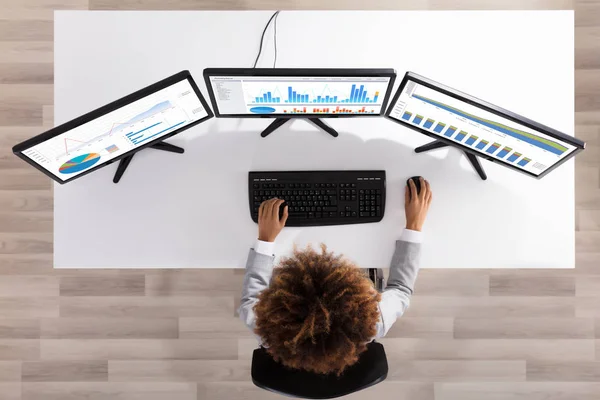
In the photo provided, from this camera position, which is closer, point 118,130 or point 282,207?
point 118,130

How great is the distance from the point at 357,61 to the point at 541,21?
666 millimetres

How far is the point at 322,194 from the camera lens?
146 cm

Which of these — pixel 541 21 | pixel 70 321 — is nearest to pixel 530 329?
pixel 541 21

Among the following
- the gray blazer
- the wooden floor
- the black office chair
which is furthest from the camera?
the wooden floor

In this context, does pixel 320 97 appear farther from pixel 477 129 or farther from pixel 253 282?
pixel 253 282

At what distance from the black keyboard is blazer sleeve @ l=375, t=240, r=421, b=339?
15cm

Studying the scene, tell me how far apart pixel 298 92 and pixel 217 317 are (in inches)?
53.3

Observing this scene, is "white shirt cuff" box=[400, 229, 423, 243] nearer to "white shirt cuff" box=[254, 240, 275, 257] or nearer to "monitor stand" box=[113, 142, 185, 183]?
"white shirt cuff" box=[254, 240, 275, 257]

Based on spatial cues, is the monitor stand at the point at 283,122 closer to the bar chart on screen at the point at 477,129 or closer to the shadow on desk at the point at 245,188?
the shadow on desk at the point at 245,188

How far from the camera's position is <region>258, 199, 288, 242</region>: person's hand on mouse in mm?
1426

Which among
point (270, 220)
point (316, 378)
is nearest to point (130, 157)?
point (270, 220)

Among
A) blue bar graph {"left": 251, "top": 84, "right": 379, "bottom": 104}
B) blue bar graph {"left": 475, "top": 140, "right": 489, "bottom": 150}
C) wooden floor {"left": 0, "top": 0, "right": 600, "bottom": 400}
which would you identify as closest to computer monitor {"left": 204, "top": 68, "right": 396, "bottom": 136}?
blue bar graph {"left": 251, "top": 84, "right": 379, "bottom": 104}

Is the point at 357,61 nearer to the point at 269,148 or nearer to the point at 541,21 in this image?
the point at 269,148

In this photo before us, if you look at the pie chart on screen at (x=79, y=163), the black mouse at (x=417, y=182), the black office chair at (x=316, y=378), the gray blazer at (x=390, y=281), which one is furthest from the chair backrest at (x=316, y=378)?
the pie chart on screen at (x=79, y=163)
